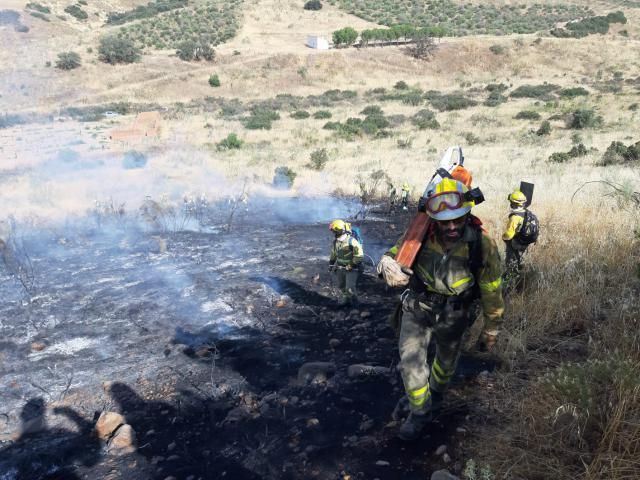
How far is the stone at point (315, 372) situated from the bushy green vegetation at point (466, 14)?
4796 cm

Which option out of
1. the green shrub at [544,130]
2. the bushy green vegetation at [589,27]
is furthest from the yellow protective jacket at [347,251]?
the bushy green vegetation at [589,27]

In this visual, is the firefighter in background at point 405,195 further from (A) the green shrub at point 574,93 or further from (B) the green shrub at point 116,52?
(B) the green shrub at point 116,52

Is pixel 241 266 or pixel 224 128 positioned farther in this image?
pixel 224 128

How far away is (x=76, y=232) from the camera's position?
9.07 m

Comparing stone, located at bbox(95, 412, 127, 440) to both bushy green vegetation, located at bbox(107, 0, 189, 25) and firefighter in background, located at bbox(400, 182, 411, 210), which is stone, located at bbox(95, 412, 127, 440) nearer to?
firefighter in background, located at bbox(400, 182, 411, 210)

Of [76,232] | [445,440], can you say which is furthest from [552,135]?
[445,440]

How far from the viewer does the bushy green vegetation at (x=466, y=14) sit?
49094 millimetres

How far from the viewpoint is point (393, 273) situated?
2.86 metres

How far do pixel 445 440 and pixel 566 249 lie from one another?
344 centimetres

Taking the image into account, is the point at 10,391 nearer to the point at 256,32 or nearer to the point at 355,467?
the point at 355,467

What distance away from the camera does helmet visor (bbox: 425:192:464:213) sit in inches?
109

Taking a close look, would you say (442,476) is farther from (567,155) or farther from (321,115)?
(321,115)

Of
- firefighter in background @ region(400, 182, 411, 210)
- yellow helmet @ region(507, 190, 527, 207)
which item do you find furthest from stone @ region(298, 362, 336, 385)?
firefighter in background @ region(400, 182, 411, 210)

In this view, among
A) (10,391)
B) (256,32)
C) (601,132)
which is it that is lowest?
(10,391)
